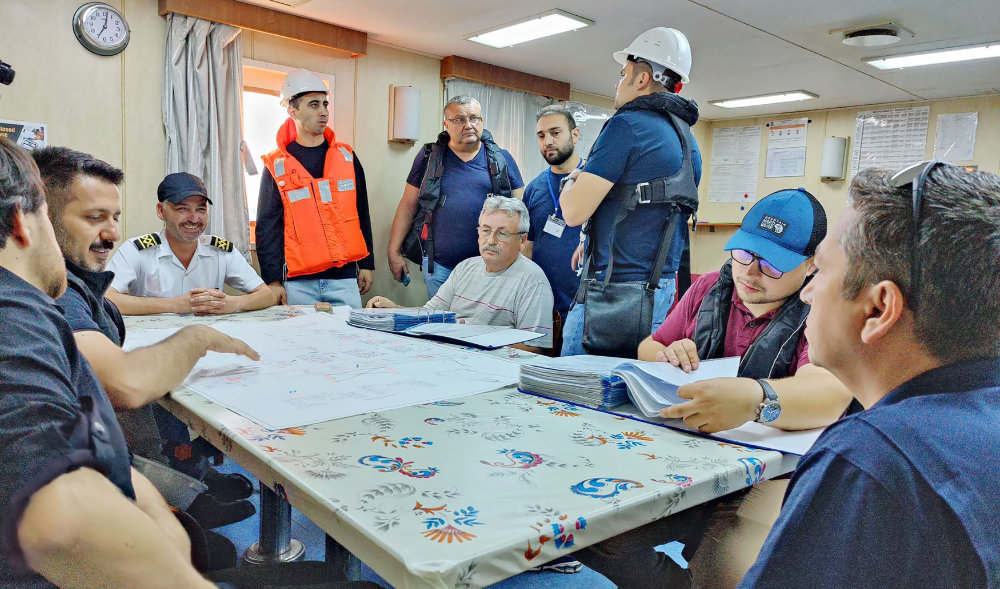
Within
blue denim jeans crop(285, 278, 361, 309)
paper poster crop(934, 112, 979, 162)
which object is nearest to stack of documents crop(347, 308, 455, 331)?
blue denim jeans crop(285, 278, 361, 309)

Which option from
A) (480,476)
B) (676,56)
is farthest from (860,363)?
(676,56)

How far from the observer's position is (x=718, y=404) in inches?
44.4

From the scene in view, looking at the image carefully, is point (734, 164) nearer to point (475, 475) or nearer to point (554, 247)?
point (554, 247)

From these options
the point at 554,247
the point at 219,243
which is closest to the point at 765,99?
the point at 554,247

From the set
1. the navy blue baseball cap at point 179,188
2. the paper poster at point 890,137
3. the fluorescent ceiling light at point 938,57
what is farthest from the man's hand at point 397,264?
the paper poster at point 890,137

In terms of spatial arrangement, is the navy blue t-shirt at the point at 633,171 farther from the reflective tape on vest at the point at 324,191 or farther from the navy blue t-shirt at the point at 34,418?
the reflective tape on vest at the point at 324,191

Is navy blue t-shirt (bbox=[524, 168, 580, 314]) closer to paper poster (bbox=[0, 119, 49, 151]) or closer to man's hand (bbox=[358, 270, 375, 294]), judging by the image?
man's hand (bbox=[358, 270, 375, 294])

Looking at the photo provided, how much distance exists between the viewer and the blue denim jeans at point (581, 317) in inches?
88.4

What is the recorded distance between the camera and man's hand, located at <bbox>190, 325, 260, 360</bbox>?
58.9 inches

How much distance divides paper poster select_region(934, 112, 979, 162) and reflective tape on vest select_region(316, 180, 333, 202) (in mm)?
5437

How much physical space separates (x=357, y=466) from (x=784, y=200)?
1196 mm

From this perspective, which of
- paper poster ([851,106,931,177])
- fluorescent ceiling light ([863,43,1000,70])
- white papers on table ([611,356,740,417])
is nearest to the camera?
white papers on table ([611,356,740,417])

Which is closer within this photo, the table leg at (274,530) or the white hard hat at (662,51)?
the table leg at (274,530)

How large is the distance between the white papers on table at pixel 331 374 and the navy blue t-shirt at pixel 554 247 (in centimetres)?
131
